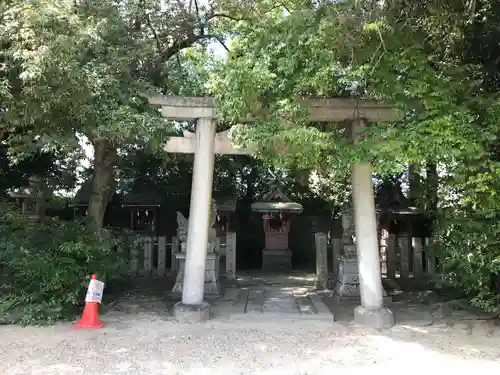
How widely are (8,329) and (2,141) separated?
3.59 metres

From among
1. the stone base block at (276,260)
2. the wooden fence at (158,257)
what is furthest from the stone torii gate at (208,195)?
the stone base block at (276,260)

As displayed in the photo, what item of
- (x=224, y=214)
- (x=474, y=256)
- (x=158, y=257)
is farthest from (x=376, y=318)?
(x=224, y=214)

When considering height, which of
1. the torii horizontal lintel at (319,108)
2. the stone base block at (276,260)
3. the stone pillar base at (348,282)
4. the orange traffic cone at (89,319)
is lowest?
the orange traffic cone at (89,319)

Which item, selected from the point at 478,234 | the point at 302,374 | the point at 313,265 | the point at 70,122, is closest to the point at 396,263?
the point at 313,265

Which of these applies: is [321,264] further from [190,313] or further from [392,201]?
[392,201]

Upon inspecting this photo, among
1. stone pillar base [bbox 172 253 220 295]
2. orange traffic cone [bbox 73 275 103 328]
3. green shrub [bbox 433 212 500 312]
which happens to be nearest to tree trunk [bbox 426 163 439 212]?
green shrub [bbox 433 212 500 312]

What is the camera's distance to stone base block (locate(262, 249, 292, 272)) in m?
15.4

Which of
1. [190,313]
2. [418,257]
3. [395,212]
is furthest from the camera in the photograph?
[395,212]

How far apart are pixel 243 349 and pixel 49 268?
3317mm

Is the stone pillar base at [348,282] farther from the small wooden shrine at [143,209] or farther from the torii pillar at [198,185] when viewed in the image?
the small wooden shrine at [143,209]

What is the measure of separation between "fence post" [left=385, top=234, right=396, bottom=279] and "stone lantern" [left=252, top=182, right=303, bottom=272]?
3673 millimetres

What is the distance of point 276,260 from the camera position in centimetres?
1550

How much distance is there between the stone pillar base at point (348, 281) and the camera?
931cm

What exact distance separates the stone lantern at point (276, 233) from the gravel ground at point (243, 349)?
8473mm
